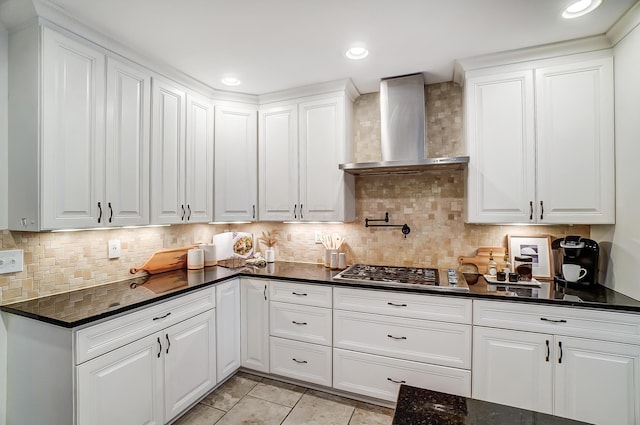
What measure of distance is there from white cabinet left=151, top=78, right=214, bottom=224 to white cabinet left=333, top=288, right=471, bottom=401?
1.42 meters

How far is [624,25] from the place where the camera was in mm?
1750

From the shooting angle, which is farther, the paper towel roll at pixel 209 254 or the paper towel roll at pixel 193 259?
the paper towel roll at pixel 209 254

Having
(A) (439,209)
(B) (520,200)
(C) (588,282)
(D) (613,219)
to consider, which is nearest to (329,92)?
(A) (439,209)

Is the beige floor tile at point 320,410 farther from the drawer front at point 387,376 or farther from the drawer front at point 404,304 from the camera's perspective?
the drawer front at point 404,304

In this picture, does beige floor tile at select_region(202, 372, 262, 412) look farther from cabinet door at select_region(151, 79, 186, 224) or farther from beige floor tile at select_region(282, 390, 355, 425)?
cabinet door at select_region(151, 79, 186, 224)

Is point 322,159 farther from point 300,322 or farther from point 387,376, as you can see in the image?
point 387,376

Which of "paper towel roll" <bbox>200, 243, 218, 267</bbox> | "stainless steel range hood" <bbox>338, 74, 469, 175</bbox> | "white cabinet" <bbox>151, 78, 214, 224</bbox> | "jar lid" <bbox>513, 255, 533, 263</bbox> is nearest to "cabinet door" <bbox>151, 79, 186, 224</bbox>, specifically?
"white cabinet" <bbox>151, 78, 214, 224</bbox>

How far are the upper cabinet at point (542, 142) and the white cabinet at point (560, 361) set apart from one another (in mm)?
653

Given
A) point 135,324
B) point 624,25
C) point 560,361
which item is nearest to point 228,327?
point 135,324

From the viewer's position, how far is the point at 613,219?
1922mm

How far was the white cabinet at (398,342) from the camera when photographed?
1.96 metres

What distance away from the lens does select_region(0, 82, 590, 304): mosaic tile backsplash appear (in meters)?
1.97

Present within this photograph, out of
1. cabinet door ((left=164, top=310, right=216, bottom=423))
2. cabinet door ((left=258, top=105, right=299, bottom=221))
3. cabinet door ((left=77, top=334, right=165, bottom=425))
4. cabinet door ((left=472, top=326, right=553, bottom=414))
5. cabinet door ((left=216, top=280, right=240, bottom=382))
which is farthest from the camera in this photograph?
cabinet door ((left=258, top=105, right=299, bottom=221))

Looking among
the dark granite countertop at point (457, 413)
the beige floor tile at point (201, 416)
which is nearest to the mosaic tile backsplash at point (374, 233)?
the beige floor tile at point (201, 416)
